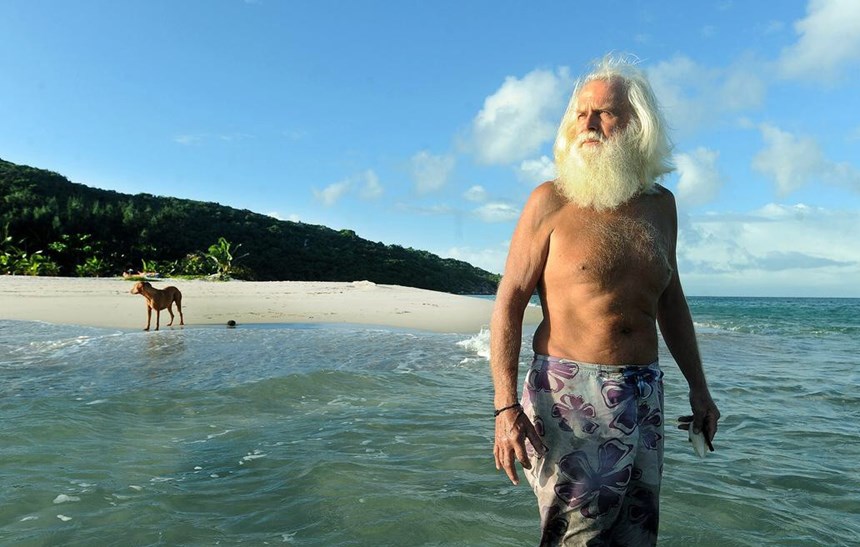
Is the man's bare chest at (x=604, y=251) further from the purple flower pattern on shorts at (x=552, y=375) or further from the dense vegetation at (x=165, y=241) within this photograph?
the dense vegetation at (x=165, y=241)

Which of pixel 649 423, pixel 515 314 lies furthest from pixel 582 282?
pixel 649 423

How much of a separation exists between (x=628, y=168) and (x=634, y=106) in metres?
0.29

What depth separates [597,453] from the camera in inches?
→ 87.0

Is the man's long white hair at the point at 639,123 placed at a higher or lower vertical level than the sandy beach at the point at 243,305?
higher

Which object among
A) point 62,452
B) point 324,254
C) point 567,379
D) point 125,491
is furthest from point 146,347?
point 324,254

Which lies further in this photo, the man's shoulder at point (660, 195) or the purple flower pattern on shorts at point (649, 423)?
the man's shoulder at point (660, 195)

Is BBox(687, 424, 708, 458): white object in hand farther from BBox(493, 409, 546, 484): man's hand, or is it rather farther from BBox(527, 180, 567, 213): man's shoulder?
BBox(527, 180, 567, 213): man's shoulder

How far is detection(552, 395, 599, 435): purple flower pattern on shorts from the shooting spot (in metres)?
2.22

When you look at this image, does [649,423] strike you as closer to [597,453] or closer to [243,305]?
[597,453]

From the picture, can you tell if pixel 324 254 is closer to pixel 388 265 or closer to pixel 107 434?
pixel 388 265

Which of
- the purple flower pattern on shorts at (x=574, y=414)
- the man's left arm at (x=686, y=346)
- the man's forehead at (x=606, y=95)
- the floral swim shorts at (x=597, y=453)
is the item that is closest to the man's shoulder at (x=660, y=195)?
the man's left arm at (x=686, y=346)

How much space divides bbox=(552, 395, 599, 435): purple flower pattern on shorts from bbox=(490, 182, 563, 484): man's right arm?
0.12m

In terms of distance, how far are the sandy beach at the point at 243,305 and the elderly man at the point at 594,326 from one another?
1475 centimetres

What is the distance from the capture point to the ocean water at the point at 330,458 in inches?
144
